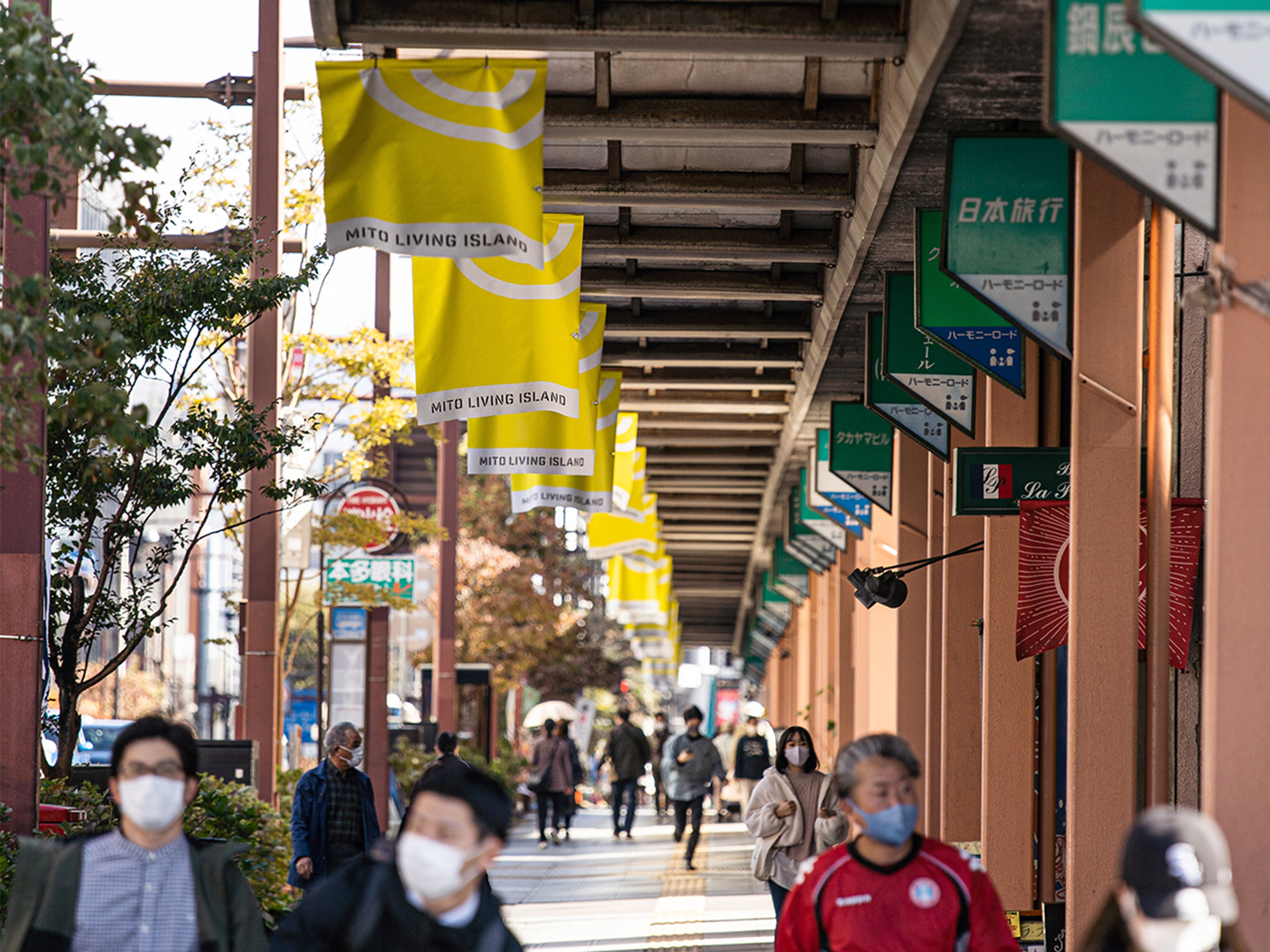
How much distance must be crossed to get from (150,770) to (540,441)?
8.41 meters

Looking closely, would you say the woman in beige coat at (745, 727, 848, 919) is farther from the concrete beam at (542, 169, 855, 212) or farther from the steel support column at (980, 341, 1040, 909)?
the concrete beam at (542, 169, 855, 212)

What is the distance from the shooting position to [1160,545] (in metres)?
7.71

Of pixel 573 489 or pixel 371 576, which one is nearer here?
pixel 573 489

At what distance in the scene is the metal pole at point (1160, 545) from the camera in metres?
7.70

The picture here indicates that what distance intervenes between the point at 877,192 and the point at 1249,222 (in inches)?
183

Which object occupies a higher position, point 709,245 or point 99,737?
point 709,245

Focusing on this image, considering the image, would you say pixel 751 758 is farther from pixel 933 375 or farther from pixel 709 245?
pixel 933 375

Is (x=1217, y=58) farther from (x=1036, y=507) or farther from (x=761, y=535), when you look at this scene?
(x=761, y=535)

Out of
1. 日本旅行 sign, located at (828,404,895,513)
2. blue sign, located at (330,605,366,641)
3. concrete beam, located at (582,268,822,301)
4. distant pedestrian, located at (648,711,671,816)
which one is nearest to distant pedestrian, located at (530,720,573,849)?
blue sign, located at (330,605,366,641)

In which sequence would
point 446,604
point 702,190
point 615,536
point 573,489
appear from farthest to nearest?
point 446,604 < point 615,536 < point 573,489 < point 702,190

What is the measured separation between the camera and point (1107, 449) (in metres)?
7.96

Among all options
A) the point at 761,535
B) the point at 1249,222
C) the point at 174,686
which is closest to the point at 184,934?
the point at 1249,222

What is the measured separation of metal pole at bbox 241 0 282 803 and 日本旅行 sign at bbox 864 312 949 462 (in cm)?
511

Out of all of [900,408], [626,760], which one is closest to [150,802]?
[900,408]
